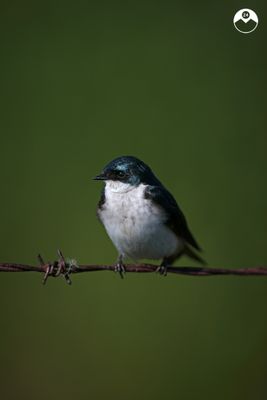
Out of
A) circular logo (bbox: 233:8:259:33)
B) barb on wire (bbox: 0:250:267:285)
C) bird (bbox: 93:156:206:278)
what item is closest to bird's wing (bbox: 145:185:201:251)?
bird (bbox: 93:156:206:278)

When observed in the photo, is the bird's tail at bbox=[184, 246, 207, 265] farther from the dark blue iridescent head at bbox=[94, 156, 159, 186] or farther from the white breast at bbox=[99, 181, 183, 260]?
the dark blue iridescent head at bbox=[94, 156, 159, 186]

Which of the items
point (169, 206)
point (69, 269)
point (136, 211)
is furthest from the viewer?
point (169, 206)

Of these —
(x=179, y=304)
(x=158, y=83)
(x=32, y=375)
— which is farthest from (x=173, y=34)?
(x=32, y=375)

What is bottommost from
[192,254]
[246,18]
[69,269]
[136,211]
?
[69,269]

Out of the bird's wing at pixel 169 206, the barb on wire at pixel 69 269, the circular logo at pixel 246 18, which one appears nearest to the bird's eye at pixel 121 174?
the bird's wing at pixel 169 206

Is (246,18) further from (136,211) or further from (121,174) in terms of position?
(136,211)

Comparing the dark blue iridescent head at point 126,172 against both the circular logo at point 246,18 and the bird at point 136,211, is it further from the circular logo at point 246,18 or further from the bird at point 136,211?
the circular logo at point 246,18

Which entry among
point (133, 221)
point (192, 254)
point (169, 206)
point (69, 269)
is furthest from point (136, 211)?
point (69, 269)
